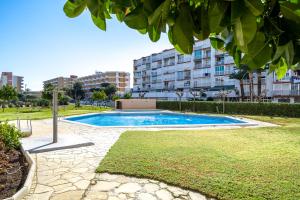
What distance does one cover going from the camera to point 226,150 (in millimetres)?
7824

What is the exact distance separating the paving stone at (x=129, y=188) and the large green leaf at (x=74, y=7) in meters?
4.23

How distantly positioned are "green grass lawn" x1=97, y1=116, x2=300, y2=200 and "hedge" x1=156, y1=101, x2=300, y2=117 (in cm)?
1435

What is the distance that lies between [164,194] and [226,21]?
4.23 metres

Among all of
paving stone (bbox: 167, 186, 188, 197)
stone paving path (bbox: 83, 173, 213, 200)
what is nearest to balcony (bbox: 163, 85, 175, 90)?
stone paving path (bbox: 83, 173, 213, 200)

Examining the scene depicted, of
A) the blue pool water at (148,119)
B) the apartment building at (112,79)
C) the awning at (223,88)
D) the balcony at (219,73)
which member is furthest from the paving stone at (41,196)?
the apartment building at (112,79)

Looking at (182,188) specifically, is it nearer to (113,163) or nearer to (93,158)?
(113,163)

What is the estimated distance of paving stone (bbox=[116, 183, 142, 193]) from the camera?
15.4 ft

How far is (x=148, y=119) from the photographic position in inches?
910

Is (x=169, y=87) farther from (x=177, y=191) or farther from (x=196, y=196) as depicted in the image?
(x=196, y=196)

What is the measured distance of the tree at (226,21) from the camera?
64 cm

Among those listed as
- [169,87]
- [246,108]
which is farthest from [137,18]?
[169,87]

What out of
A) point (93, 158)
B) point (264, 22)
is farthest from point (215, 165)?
point (264, 22)

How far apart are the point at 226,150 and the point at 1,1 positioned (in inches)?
346

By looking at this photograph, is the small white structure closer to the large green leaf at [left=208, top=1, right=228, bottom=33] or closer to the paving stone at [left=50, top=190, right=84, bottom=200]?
the paving stone at [left=50, top=190, right=84, bottom=200]
